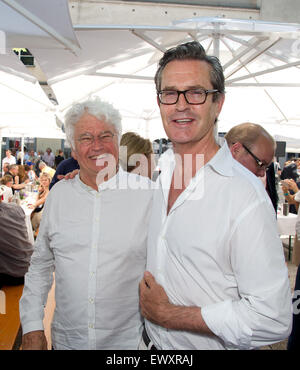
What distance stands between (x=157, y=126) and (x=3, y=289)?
632 cm

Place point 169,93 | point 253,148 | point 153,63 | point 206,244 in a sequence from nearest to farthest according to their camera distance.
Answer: point 206,244 → point 169,93 → point 253,148 → point 153,63

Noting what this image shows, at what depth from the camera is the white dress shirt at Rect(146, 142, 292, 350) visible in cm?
98

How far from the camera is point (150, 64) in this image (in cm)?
588

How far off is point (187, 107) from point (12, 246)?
124 inches

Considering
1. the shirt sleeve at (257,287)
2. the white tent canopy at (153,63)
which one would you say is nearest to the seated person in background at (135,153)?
the white tent canopy at (153,63)

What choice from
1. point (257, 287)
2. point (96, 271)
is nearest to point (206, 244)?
point (257, 287)

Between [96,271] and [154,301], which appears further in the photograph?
[96,271]

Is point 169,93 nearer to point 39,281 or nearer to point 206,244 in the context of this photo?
point 206,244

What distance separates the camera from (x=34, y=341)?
1.45m

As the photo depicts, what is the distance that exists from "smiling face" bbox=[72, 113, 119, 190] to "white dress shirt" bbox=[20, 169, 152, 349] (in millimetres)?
81

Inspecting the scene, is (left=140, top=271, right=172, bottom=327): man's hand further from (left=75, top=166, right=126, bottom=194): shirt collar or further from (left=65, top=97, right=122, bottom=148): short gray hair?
(left=65, top=97, right=122, bottom=148): short gray hair

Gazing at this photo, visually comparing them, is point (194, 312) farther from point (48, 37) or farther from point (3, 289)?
point (3, 289)

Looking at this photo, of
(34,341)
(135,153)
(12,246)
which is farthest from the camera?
(12,246)
